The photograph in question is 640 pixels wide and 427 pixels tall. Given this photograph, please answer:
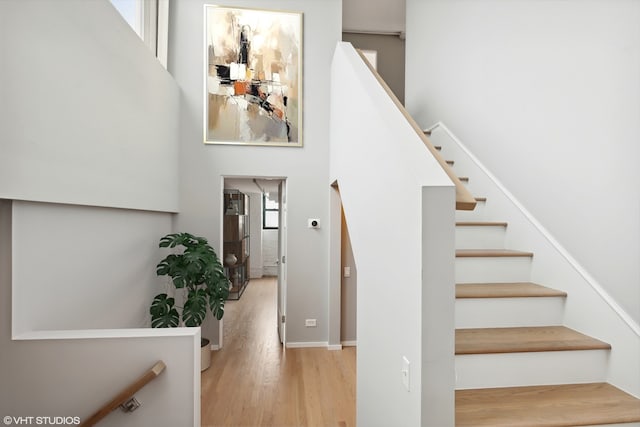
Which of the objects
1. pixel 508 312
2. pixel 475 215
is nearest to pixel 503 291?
pixel 508 312

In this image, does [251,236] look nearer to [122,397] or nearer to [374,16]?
[374,16]

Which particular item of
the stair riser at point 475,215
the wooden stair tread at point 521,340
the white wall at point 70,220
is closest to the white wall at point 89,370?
the white wall at point 70,220

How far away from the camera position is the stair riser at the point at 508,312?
70.4 inches

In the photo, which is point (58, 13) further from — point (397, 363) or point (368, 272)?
point (397, 363)

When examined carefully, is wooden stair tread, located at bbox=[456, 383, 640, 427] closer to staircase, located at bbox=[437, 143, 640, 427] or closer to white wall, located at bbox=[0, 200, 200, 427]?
staircase, located at bbox=[437, 143, 640, 427]

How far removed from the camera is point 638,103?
1601 millimetres

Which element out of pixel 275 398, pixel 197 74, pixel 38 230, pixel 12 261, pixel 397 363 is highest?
pixel 197 74

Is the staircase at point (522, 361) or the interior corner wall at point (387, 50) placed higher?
the interior corner wall at point (387, 50)

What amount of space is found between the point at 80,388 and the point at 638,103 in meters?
2.89

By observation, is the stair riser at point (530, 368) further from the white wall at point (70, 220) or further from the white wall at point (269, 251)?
the white wall at point (269, 251)

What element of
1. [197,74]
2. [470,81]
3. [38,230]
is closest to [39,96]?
[38,230]

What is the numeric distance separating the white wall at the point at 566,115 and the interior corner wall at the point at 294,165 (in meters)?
1.62

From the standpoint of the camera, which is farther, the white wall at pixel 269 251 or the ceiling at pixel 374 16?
the white wall at pixel 269 251

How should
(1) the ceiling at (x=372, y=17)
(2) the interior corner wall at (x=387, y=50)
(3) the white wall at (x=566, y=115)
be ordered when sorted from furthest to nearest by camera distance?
1. (2) the interior corner wall at (x=387, y=50)
2. (1) the ceiling at (x=372, y=17)
3. (3) the white wall at (x=566, y=115)
